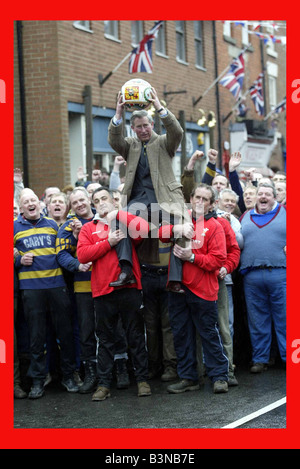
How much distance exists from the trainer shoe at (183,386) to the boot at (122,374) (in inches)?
21.6

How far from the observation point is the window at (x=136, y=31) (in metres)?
15.5

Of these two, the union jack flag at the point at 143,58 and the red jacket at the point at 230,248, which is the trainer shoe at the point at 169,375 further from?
the union jack flag at the point at 143,58

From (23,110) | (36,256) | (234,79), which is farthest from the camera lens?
(234,79)

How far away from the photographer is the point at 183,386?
676 cm

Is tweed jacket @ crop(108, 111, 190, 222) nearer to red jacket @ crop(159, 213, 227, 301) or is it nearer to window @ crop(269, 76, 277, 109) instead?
red jacket @ crop(159, 213, 227, 301)

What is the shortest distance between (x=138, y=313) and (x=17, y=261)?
1289mm

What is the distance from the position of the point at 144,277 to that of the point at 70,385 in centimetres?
132

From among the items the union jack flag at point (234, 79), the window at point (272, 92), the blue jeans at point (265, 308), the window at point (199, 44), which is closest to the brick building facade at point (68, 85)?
the union jack flag at point (234, 79)

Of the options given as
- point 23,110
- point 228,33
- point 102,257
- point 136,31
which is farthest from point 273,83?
point 102,257

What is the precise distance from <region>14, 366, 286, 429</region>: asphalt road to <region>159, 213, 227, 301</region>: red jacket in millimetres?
979

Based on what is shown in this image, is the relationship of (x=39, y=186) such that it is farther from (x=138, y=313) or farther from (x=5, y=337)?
(x=5, y=337)

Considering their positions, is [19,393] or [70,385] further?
[70,385]

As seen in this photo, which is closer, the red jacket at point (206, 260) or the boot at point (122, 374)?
the red jacket at point (206, 260)

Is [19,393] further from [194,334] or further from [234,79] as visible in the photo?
[234,79]
